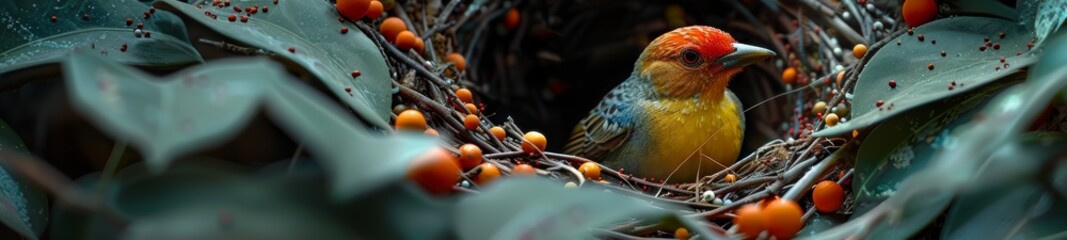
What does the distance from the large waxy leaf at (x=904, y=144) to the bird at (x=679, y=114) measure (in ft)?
1.83

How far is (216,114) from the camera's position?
665mm

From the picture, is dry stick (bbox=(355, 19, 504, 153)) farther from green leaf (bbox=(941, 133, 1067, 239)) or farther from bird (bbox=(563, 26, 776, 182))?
green leaf (bbox=(941, 133, 1067, 239))

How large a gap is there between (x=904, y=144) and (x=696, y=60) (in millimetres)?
689

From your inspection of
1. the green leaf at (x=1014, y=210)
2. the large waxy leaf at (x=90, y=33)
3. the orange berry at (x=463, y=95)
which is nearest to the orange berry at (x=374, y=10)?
the orange berry at (x=463, y=95)

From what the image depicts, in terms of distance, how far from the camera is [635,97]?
5.94ft

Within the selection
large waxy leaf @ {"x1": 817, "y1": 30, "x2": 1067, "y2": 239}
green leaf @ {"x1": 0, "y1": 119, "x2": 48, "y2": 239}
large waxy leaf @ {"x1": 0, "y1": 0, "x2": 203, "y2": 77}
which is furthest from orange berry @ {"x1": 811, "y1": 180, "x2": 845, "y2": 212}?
green leaf @ {"x1": 0, "y1": 119, "x2": 48, "y2": 239}

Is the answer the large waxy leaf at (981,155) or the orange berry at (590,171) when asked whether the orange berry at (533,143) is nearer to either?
the orange berry at (590,171)

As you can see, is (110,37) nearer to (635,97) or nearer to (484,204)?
(484,204)

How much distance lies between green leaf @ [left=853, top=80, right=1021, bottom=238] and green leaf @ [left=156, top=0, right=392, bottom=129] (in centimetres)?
54

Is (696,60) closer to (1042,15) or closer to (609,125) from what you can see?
(609,125)

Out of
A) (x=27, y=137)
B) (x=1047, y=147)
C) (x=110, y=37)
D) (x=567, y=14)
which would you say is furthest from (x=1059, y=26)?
(x=27, y=137)

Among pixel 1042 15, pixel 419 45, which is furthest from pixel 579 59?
pixel 1042 15

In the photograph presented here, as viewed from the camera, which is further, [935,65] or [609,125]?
[609,125]

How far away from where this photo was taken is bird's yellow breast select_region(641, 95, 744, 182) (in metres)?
1.72
